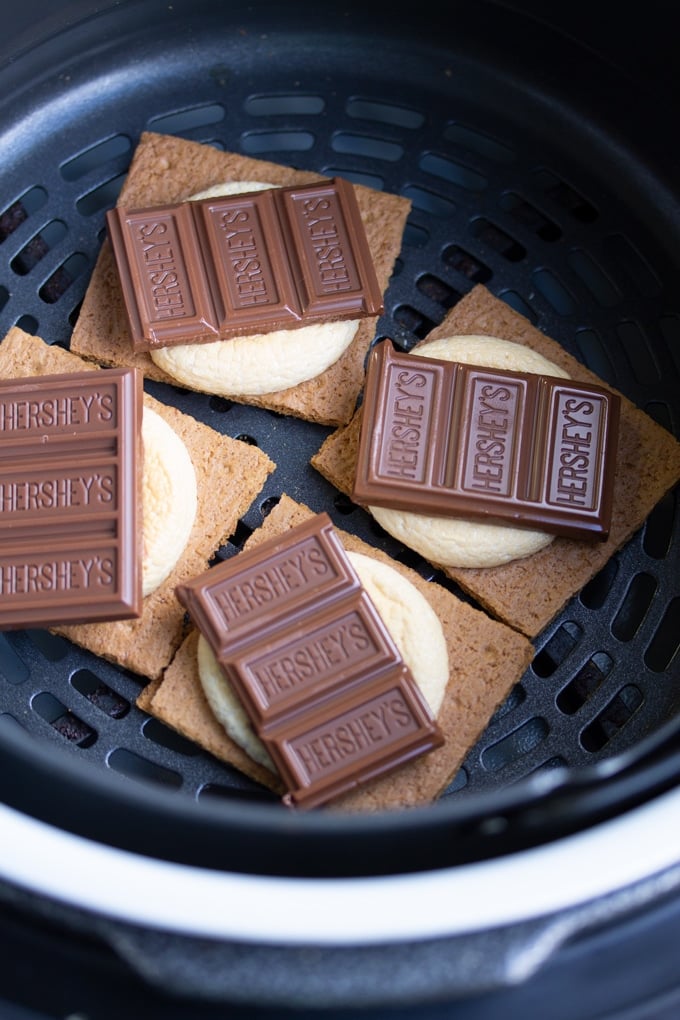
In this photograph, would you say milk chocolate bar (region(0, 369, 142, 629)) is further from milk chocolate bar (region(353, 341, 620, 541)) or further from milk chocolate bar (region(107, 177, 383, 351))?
milk chocolate bar (region(353, 341, 620, 541))

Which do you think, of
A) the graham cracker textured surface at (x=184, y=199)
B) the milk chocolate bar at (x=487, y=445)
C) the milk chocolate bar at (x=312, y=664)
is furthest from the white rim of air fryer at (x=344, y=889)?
the graham cracker textured surface at (x=184, y=199)

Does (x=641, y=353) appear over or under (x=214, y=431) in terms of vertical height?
over

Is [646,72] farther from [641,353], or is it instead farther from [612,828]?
[612,828]

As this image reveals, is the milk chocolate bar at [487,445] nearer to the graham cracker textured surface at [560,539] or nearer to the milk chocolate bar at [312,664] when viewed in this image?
the graham cracker textured surface at [560,539]

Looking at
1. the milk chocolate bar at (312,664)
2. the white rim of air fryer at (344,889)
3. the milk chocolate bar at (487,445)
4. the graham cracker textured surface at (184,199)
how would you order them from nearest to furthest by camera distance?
1. the white rim of air fryer at (344,889)
2. the milk chocolate bar at (312,664)
3. the milk chocolate bar at (487,445)
4. the graham cracker textured surface at (184,199)

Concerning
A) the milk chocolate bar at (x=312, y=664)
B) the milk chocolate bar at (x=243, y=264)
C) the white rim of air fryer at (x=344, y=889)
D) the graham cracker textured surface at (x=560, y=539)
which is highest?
the milk chocolate bar at (x=243, y=264)

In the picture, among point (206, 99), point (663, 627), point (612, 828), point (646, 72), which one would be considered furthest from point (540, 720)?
point (206, 99)

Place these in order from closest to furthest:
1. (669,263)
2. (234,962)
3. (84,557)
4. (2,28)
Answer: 1. (234,962)
2. (84,557)
3. (2,28)
4. (669,263)
